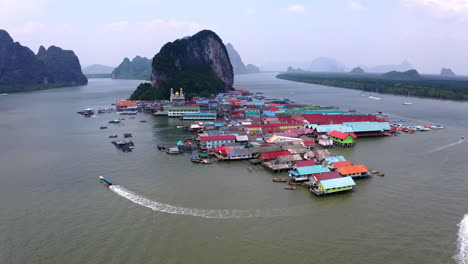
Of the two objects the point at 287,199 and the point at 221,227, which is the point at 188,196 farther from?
the point at 287,199

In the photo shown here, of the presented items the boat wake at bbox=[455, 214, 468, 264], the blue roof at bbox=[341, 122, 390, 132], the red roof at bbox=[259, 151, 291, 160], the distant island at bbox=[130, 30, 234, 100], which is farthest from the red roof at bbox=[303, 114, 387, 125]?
the distant island at bbox=[130, 30, 234, 100]

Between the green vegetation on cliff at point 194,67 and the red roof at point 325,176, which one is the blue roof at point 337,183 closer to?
the red roof at point 325,176

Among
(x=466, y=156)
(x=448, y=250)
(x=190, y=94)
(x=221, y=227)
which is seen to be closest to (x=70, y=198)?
(x=221, y=227)

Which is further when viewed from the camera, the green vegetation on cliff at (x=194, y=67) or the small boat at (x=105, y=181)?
the green vegetation on cliff at (x=194, y=67)

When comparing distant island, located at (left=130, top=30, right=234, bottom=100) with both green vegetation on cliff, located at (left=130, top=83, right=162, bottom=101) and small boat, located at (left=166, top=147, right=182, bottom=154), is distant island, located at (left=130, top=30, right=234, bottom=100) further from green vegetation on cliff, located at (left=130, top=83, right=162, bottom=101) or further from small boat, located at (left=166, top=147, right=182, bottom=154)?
small boat, located at (left=166, top=147, right=182, bottom=154)

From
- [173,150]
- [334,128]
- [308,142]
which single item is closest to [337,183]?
[308,142]

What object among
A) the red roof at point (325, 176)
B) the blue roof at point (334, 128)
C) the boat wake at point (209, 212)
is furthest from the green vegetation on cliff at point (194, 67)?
the boat wake at point (209, 212)

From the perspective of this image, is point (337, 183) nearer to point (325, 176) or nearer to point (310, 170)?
point (325, 176)
